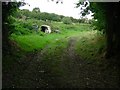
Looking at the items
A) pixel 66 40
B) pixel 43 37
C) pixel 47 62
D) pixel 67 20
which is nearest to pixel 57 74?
pixel 47 62

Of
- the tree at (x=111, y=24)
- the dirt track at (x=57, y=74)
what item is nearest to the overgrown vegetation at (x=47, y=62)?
the dirt track at (x=57, y=74)

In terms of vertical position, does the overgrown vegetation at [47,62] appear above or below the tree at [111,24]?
below

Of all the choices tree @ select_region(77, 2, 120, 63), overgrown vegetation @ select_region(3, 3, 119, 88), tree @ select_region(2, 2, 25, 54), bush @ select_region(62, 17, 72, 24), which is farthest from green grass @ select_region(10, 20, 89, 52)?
tree @ select_region(77, 2, 120, 63)

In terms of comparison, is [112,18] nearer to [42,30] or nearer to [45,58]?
[45,58]

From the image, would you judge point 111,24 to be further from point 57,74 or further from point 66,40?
point 66,40

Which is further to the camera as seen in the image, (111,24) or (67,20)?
(67,20)

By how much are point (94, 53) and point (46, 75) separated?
5883 mm

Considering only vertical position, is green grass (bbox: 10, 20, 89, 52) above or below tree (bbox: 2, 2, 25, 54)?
below

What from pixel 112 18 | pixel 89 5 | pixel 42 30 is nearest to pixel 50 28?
pixel 42 30

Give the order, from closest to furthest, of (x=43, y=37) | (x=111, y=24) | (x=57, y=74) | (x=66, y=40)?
(x=57, y=74)
(x=111, y=24)
(x=43, y=37)
(x=66, y=40)

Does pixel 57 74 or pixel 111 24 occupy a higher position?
pixel 111 24

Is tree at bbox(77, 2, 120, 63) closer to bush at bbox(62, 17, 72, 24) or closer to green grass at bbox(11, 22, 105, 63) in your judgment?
green grass at bbox(11, 22, 105, 63)

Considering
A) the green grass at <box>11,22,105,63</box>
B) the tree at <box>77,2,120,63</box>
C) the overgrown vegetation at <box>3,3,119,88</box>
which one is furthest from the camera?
the green grass at <box>11,22,105,63</box>

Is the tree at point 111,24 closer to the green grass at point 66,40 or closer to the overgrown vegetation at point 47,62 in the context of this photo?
the overgrown vegetation at point 47,62
